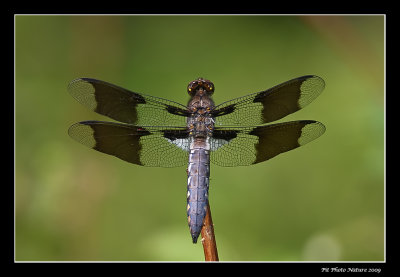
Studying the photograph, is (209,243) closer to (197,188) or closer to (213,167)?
(197,188)

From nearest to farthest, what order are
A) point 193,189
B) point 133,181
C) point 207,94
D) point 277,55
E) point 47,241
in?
point 193,189 → point 207,94 → point 47,241 → point 133,181 → point 277,55

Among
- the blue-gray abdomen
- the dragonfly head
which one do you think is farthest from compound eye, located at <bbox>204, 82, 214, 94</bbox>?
the blue-gray abdomen

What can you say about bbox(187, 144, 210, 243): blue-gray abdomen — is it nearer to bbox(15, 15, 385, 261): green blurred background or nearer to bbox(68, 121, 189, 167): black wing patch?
bbox(68, 121, 189, 167): black wing patch

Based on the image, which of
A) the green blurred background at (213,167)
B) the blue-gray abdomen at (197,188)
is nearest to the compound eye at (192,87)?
the blue-gray abdomen at (197,188)

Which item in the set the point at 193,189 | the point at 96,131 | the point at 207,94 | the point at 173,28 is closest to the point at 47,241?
the point at 96,131

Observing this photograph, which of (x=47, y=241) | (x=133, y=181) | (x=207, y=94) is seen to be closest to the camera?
(x=207, y=94)

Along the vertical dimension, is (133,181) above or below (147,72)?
below

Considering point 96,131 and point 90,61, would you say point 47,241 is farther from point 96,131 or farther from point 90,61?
point 90,61
